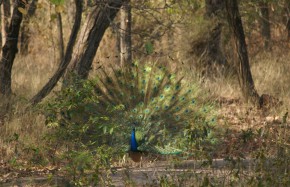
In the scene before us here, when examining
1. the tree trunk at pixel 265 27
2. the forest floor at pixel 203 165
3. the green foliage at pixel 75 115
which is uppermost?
the tree trunk at pixel 265 27

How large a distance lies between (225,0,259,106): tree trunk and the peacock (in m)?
2.15

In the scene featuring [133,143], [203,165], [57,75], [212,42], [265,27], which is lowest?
[203,165]

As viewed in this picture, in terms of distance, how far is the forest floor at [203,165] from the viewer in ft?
23.6

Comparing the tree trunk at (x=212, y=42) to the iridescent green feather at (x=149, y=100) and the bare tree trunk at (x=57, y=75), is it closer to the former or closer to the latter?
the iridescent green feather at (x=149, y=100)

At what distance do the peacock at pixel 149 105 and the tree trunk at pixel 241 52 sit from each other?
2153 mm

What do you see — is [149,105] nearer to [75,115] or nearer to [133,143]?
[133,143]

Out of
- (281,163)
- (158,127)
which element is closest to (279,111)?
(158,127)

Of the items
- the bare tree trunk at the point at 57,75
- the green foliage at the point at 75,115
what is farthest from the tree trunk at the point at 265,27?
the green foliage at the point at 75,115

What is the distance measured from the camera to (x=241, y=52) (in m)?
14.0

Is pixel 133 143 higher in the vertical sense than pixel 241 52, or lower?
lower

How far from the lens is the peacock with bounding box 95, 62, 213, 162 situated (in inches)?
416

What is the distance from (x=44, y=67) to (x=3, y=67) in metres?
6.66

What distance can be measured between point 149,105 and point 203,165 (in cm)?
463

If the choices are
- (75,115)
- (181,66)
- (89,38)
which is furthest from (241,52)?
(75,115)
